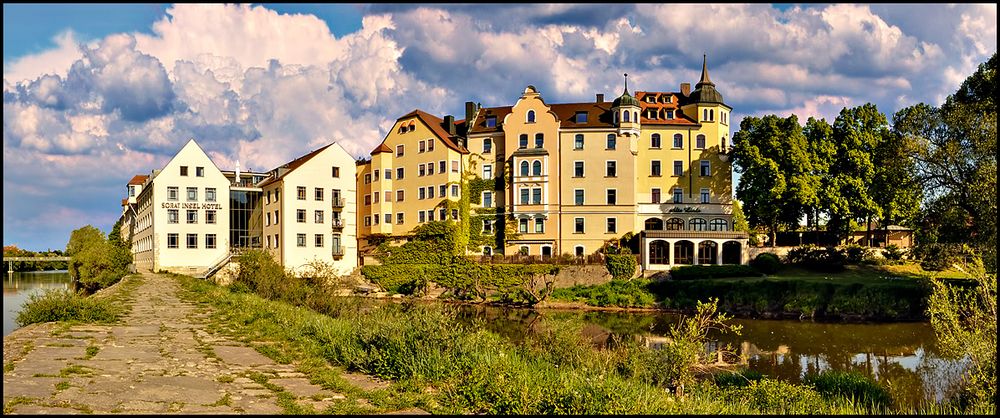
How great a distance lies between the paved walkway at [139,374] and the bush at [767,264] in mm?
42884

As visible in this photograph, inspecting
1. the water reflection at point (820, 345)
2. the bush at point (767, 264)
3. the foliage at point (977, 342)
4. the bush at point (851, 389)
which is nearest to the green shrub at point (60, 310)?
the water reflection at point (820, 345)

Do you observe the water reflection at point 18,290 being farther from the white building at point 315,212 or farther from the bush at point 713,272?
the bush at point 713,272

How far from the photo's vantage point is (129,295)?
105 ft

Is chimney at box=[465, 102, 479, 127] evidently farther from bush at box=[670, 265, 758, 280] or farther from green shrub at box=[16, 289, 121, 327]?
green shrub at box=[16, 289, 121, 327]

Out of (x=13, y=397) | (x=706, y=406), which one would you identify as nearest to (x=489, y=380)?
(x=706, y=406)

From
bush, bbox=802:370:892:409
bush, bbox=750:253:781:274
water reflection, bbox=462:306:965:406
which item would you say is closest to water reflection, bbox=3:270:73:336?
water reflection, bbox=462:306:965:406

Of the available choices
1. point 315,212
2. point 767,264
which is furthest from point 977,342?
point 315,212

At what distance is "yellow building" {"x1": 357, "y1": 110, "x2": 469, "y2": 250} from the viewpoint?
2467 inches

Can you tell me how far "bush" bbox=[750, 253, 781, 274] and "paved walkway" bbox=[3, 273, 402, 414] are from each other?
42.9 m

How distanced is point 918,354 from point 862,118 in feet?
99.6

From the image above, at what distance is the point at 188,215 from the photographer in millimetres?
60562

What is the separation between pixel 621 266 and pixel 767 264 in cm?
1042

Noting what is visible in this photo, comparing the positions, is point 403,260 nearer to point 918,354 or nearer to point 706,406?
point 918,354

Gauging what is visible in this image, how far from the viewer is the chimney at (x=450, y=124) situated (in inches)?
2656
